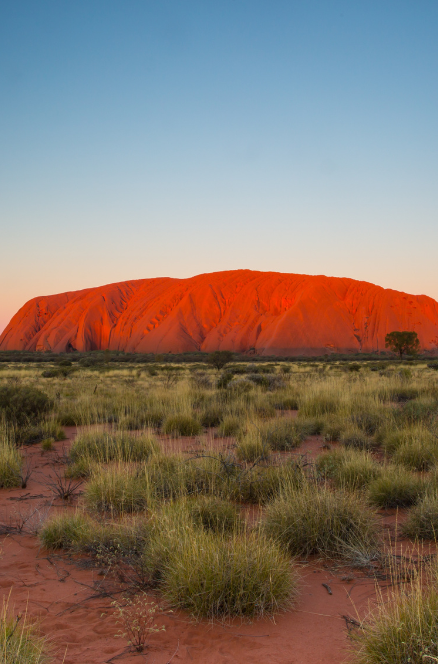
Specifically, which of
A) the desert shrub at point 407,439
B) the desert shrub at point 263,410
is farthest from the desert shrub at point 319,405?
the desert shrub at point 407,439

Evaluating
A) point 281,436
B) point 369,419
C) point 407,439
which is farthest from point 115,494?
point 369,419

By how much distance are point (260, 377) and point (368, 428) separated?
799 cm

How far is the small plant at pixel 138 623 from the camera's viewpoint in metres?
2.49

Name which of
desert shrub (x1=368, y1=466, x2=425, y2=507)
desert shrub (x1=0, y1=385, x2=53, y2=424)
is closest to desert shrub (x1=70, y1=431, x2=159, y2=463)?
desert shrub (x1=0, y1=385, x2=53, y2=424)

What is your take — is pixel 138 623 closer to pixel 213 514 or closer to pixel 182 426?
pixel 213 514

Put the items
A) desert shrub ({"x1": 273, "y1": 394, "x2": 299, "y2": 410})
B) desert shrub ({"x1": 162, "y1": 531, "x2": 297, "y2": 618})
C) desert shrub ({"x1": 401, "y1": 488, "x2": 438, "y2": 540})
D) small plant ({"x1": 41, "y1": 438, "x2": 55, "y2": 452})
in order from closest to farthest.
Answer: desert shrub ({"x1": 162, "y1": 531, "x2": 297, "y2": 618})
desert shrub ({"x1": 401, "y1": 488, "x2": 438, "y2": 540})
small plant ({"x1": 41, "y1": 438, "x2": 55, "y2": 452})
desert shrub ({"x1": 273, "y1": 394, "x2": 299, "y2": 410})

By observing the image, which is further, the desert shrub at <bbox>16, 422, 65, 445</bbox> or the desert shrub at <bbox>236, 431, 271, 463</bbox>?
the desert shrub at <bbox>16, 422, 65, 445</bbox>

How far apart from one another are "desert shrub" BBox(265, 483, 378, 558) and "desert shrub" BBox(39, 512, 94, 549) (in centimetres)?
152

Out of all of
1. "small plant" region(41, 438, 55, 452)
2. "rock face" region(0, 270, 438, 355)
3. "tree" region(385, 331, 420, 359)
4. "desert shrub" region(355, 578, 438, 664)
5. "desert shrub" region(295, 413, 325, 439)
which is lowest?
"small plant" region(41, 438, 55, 452)

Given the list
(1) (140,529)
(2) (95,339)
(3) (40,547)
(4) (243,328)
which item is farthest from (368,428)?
(2) (95,339)

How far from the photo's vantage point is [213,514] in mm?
3906

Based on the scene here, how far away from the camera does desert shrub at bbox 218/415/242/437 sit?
8336 mm

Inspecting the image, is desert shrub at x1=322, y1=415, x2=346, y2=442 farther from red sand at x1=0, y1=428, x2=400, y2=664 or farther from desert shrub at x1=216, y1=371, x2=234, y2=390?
desert shrub at x1=216, y1=371, x2=234, y2=390

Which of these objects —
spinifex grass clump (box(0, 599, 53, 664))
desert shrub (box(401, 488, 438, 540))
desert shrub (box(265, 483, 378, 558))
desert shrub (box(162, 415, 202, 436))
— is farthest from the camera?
desert shrub (box(162, 415, 202, 436))
